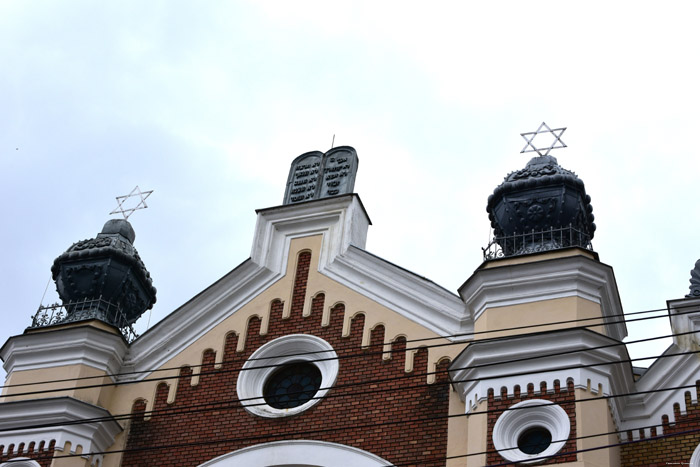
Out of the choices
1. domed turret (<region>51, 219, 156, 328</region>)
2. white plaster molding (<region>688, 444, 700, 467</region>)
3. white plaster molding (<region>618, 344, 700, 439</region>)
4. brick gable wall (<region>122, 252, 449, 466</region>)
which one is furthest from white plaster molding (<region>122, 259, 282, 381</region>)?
white plaster molding (<region>688, 444, 700, 467</region>)

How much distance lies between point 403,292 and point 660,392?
11.5ft

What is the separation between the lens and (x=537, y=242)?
56.5ft

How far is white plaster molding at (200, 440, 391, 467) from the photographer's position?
16.1 m

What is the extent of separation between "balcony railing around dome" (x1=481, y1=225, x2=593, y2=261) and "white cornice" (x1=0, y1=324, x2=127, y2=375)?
17.0ft

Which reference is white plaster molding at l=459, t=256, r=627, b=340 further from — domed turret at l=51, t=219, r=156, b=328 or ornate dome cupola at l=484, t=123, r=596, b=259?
domed turret at l=51, t=219, r=156, b=328

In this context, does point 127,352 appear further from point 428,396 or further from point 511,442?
point 511,442

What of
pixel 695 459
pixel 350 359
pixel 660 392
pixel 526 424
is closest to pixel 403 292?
pixel 350 359

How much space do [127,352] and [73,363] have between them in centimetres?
79

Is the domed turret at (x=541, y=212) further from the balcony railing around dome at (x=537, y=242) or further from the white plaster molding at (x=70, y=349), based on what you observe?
the white plaster molding at (x=70, y=349)

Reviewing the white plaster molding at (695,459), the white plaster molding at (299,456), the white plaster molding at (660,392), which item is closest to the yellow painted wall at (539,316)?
the white plaster molding at (660,392)

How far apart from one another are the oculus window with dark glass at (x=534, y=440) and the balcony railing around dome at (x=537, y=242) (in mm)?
2500

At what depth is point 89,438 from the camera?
17.3 m

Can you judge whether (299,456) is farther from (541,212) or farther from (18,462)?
(541,212)

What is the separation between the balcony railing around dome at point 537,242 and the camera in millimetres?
17062
